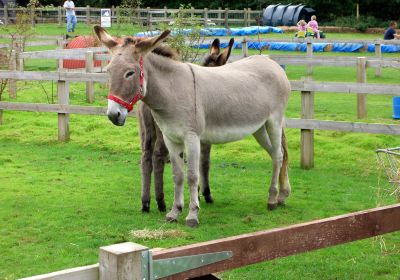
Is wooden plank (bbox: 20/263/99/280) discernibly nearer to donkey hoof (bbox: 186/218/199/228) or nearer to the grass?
the grass

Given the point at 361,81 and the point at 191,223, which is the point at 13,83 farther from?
the point at 191,223

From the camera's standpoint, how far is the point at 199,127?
26.1 ft

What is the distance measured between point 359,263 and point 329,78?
16393 mm

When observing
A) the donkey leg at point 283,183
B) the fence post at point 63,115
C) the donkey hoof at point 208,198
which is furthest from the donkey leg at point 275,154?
the fence post at point 63,115

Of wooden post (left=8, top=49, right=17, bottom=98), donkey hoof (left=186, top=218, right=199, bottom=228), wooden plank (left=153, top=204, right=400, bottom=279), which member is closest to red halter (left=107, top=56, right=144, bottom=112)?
donkey hoof (left=186, top=218, right=199, bottom=228)

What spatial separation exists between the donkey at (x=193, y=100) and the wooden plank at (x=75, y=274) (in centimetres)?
429

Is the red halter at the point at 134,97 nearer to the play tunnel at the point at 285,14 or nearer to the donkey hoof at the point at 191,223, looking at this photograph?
the donkey hoof at the point at 191,223

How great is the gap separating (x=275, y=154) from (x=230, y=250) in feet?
18.9

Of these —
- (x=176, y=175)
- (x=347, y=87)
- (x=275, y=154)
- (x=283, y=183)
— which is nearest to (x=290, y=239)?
(x=176, y=175)

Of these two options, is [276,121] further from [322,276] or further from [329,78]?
[329,78]

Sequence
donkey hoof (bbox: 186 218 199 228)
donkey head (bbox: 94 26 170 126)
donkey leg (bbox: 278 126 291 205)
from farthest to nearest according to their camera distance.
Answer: donkey leg (bbox: 278 126 291 205) → donkey hoof (bbox: 186 218 199 228) → donkey head (bbox: 94 26 170 126)

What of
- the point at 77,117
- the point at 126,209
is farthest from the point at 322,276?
the point at 77,117

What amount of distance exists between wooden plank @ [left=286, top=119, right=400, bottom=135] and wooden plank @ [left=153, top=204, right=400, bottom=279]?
246 inches

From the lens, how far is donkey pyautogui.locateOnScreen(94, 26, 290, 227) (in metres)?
7.43
